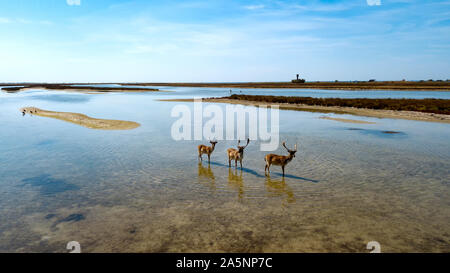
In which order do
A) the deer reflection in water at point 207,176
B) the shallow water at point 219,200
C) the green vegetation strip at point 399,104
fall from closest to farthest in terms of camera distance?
1. the shallow water at point 219,200
2. the deer reflection in water at point 207,176
3. the green vegetation strip at point 399,104

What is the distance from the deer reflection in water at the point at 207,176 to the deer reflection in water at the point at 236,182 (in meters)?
0.79

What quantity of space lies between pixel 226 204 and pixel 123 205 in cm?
384

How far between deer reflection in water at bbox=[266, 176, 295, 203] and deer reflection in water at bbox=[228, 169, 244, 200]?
1.18m

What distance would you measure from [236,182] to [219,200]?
2095 mm

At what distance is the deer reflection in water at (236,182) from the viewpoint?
11102mm

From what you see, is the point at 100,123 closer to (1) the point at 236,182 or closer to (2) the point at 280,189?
(1) the point at 236,182

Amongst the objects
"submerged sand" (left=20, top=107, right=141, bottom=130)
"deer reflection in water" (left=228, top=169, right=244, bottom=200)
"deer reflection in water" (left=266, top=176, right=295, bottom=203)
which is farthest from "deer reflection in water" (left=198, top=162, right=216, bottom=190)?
"submerged sand" (left=20, top=107, right=141, bottom=130)

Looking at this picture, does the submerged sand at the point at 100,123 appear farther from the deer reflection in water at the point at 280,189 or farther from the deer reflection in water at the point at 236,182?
the deer reflection in water at the point at 280,189

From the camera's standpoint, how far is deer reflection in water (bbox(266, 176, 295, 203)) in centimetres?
1052

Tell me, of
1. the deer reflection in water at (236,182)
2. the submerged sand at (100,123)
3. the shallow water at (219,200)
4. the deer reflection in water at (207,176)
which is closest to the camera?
the shallow water at (219,200)

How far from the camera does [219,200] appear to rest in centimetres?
1018

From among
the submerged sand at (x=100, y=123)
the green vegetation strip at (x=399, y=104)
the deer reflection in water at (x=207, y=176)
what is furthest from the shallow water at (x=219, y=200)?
the green vegetation strip at (x=399, y=104)
